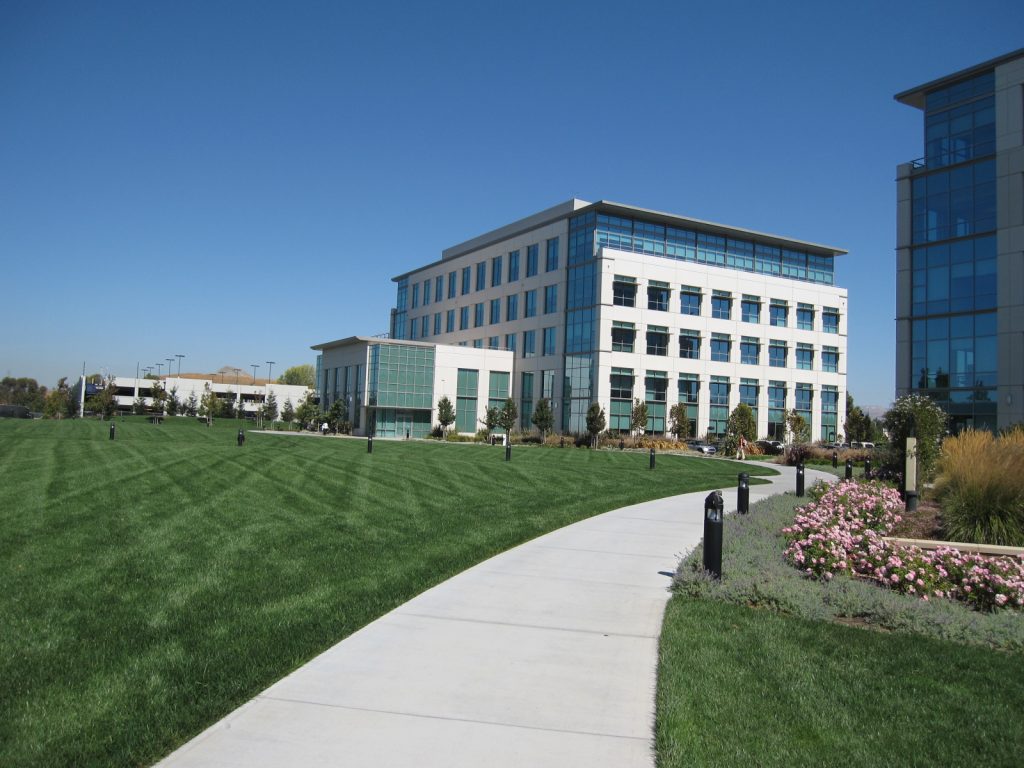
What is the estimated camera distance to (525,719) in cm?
470

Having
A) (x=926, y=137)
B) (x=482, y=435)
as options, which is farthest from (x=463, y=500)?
(x=482, y=435)

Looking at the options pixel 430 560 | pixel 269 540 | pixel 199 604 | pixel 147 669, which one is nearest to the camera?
pixel 147 669

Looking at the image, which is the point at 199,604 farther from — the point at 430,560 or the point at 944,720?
the point at 944,720

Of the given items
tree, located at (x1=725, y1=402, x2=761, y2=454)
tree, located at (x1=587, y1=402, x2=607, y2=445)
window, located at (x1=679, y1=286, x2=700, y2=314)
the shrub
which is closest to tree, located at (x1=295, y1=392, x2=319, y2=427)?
tree, located at (x1=587, y1=402, x2=607, y2=445)

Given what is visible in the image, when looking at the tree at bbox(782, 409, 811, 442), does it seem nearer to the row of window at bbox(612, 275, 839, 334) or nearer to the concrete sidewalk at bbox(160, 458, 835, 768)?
the row of window at bbox(612, 275, 839, 334)

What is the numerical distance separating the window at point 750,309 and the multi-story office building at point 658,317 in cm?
12

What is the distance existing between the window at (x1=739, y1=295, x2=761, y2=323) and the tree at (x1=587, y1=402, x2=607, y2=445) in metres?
18.6

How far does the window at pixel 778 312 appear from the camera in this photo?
67500 millimetres

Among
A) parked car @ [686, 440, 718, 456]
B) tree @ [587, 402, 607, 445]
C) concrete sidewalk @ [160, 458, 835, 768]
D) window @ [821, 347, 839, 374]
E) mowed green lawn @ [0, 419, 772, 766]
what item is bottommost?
concrete sidewalk @ [160, 458, 835, 768]

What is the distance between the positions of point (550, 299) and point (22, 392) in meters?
146

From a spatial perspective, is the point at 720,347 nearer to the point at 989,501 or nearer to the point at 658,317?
the point at 658,317

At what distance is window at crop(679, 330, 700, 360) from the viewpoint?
63.0 m

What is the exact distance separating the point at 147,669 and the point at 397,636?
1.85m

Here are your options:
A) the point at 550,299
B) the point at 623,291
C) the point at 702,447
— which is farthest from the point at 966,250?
the point at 550,299
